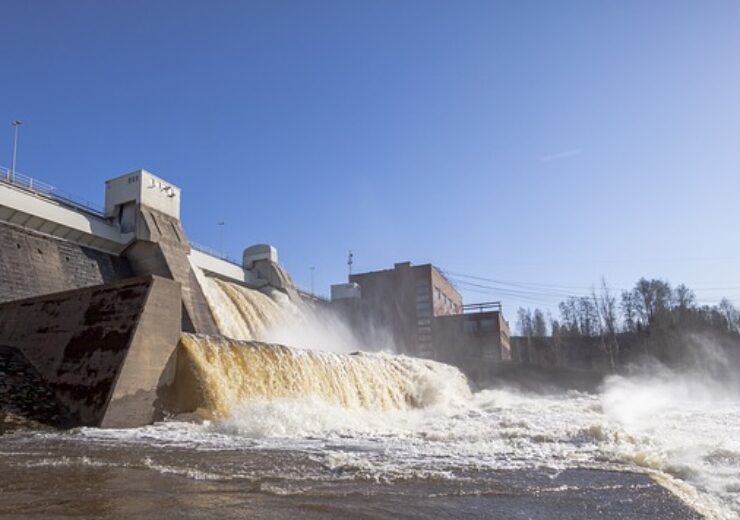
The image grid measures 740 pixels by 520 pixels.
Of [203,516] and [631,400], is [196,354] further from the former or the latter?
[631,400]

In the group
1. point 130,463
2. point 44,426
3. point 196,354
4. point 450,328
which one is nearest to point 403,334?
point 450,328

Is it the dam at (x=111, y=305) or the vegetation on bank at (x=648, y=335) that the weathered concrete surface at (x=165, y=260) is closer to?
the dam at (x=111, y=305)

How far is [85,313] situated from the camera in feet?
39.5

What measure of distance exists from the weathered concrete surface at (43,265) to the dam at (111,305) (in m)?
0.04

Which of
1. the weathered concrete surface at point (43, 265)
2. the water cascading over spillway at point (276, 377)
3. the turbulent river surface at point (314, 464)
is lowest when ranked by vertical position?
the turbulent river surface at point (314, 464)

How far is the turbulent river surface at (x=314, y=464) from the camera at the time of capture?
4.47 metres

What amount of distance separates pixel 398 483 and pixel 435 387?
16387 mm

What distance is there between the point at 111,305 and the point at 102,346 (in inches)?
41.4

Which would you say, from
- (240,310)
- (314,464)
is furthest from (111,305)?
(240,310)

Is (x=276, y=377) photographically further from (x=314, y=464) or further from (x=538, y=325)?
(x=538, y=325)

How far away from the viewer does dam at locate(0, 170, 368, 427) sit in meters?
10.7

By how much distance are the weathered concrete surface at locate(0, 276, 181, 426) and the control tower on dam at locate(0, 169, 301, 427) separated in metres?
0.02

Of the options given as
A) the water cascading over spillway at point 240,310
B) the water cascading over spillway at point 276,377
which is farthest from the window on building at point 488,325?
the water cascading over spillway at point 276,377

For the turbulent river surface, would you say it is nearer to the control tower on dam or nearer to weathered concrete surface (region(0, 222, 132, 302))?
the control tower on dam
